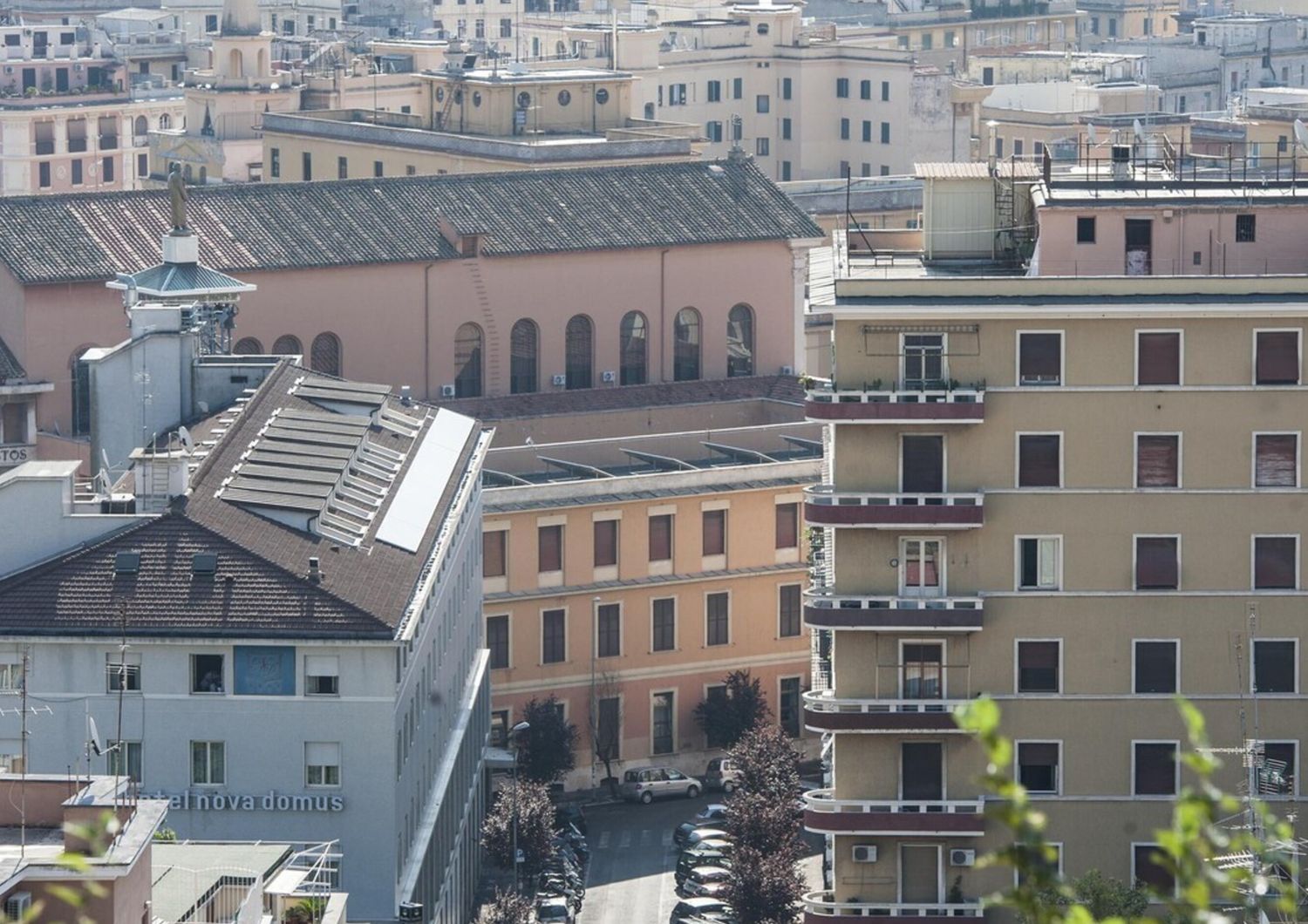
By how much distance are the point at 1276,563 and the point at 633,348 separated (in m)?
53.7

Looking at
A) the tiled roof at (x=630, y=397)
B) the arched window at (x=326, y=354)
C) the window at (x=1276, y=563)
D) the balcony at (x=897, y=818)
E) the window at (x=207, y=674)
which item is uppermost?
the arched window at (x=326, y=354)

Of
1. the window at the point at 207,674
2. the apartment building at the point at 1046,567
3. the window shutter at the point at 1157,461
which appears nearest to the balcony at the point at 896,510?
the apartment building at the point at 1046,567

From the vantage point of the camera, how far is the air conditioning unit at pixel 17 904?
3803cm

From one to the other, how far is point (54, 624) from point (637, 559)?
31.7m

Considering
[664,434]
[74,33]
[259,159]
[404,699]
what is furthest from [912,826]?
[74,33]

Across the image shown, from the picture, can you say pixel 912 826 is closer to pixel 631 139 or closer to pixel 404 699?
pixel 404 699

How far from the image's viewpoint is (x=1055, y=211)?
58844mm

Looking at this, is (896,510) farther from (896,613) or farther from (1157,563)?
(1157,563)

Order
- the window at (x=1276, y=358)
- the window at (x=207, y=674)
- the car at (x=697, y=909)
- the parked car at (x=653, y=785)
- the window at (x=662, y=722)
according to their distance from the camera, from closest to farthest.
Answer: the window at (x=1276, y=358), the window at (x=207, y=674), the car at (x=697, y=909), the parked car at (x=653, y=785), the window at (x=662, y=722)

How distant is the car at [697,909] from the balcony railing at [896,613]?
77.2 ft

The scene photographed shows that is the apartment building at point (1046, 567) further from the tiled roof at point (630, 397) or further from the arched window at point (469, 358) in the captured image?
the arched window at point (469, 358)

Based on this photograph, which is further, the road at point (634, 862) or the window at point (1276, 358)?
the road at point (634, 862)

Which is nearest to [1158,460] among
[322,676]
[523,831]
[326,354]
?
[322,676]

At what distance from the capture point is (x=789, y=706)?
3789 inches
